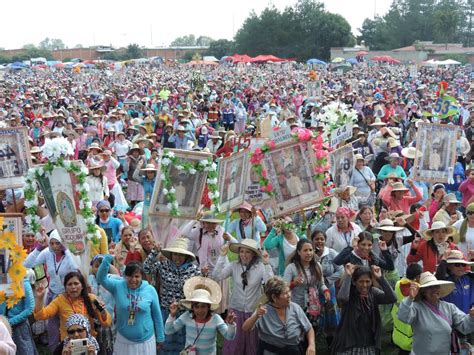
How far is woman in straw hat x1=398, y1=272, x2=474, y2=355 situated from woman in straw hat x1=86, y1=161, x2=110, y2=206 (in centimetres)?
526

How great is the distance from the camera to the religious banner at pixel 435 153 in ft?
34.2

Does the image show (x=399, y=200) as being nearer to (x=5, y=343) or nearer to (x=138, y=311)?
(x=138, y=311)

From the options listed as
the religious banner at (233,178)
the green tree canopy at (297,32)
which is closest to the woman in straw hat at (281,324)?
the religious banner at (233,178)

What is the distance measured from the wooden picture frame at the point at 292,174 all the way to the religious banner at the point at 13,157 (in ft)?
10.0

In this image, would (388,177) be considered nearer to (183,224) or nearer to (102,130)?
(183,224)

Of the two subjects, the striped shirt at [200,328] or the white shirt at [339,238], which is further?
the white shirt at [339,238]

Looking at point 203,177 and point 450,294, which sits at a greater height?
point 203,177

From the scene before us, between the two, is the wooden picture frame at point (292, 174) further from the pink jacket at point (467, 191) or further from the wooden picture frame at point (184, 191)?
the pink jacket at point (467, 191)

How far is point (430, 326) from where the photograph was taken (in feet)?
19.3

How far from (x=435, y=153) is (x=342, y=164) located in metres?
1.47

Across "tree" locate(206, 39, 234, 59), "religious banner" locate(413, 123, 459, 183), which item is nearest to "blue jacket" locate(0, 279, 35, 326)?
"religious banner" locate(413, 123, 459, 183)

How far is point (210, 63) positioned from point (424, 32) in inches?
1555

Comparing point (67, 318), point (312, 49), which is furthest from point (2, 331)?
point (312, 49)

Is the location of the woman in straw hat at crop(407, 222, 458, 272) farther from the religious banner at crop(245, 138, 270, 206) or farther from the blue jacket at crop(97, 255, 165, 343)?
the blue jacket at crop(97, 255, 165, 343)
